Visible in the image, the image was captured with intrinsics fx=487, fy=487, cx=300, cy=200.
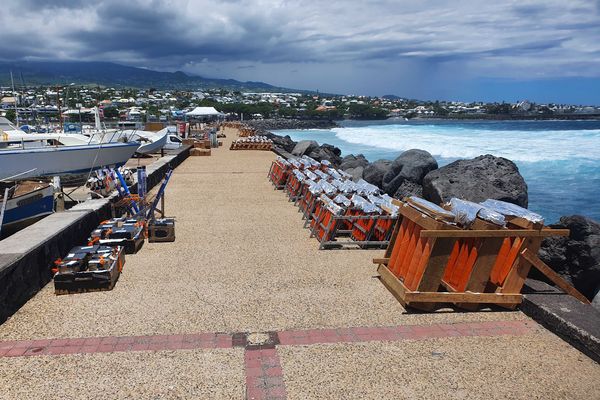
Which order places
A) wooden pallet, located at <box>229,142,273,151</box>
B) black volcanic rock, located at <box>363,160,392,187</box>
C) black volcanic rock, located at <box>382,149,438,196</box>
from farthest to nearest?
wooden pallet, located at <box>229,142,273,151</box> < black volcanic rock, located at <box>363,160,392,187</box> < black volcanic rock, located at <box>382,149,438,196</box>

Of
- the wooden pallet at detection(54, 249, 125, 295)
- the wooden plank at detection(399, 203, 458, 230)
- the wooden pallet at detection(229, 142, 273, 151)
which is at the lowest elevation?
the wooden pallet at detection(229, 142, 273, 151)

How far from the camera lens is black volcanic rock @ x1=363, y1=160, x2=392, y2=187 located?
1498 centimetres

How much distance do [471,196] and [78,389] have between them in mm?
7893

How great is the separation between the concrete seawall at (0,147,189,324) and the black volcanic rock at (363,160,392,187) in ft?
29.2

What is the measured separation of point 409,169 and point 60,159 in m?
10.4

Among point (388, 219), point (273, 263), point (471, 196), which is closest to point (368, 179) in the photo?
point (471, 196)

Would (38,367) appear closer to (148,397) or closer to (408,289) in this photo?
(148,397)

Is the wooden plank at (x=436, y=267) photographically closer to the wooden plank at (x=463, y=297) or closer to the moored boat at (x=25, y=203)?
the wooden plank at (x=463, y=297)

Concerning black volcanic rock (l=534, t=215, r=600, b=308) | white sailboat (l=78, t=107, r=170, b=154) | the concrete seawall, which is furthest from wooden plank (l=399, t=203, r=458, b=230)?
white sailboat (l=78, t=107, r=170, b=154)

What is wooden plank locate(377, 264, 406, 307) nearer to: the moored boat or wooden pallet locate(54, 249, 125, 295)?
wooden pallet locate(54, 249, 125, 295)

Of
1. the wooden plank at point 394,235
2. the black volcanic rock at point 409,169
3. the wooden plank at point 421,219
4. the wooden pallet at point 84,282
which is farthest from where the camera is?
the black volcanic rock at point 409,169

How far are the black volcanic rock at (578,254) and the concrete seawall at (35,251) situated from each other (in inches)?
261

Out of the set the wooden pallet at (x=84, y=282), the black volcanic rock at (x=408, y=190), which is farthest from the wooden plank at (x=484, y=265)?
the black volcanic rock at (x=408, y=190)

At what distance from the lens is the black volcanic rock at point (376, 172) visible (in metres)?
15.0
